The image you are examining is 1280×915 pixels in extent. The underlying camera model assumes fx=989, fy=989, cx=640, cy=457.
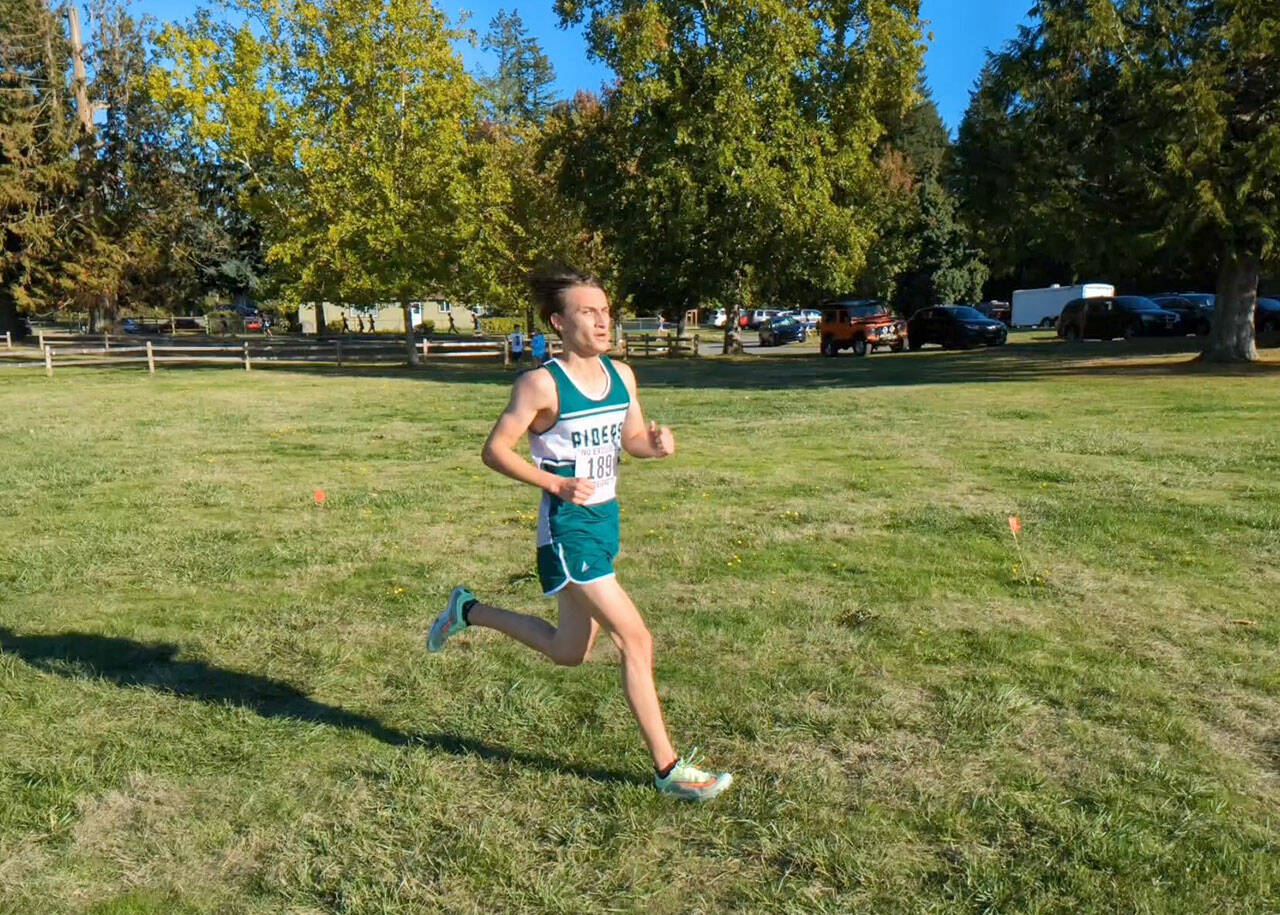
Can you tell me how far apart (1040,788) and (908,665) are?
125 cm

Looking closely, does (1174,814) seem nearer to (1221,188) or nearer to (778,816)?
(778,816)

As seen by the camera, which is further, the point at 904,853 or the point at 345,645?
the point at 345,645

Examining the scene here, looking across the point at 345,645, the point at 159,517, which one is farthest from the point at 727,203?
the point at 345,645

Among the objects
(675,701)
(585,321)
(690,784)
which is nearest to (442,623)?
(675,701)

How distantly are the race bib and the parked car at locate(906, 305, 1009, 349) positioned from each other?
117 ft

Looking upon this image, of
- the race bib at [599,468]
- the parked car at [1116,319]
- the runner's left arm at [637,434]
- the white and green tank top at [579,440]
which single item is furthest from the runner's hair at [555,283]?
the parked car at [1116,319]

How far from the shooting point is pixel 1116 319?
3700cm

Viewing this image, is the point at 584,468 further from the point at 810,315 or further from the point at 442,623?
the point at 810,315

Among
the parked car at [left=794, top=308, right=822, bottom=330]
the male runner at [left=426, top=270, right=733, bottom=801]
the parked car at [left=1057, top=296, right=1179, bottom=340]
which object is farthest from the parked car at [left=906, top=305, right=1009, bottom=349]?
the male runner at [left=426, top=270, right=733, bottom=801]

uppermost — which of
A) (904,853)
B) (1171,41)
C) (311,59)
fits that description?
(311,59)

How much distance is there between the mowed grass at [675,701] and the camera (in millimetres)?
3154

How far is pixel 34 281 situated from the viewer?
44625 mm

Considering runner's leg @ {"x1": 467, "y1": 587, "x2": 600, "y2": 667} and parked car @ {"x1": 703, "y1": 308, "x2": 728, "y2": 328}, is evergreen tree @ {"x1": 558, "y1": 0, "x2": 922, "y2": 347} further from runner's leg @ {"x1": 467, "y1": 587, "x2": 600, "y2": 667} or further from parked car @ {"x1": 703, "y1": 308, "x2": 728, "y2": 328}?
parked car @ {"x1": 703, "y1": 308, "x2": 728, "y2": 328}

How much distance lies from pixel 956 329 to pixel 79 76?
38553 mm
